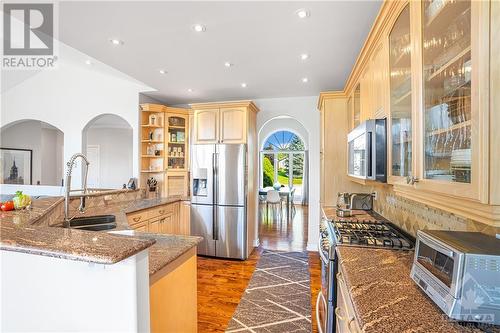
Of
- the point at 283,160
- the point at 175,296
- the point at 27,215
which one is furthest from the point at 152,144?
the point at 283,160

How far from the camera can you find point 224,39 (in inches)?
95.6

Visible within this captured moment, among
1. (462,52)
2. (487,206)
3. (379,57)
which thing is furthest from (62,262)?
(379,57)

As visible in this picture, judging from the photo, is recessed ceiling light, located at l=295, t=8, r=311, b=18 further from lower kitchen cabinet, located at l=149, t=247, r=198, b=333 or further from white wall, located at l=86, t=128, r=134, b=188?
white wall, located at l=86, t=128, r=134, b=188

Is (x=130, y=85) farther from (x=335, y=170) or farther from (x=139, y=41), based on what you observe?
(x=335, y=170)

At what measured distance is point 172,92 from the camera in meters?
4.18

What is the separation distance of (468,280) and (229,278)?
2788 millimetres

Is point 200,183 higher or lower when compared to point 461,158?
lower

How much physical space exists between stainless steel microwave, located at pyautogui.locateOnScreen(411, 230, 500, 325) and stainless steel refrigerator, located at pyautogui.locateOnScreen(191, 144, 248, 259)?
9.82 ft

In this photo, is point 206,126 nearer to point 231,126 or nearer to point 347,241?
point 231,126

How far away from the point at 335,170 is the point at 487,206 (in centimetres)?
279

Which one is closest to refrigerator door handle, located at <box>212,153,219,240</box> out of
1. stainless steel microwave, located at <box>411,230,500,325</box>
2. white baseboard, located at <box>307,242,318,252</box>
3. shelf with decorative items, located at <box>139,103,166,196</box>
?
shelf with decorative items, located at <box>139,103,166,196</box>

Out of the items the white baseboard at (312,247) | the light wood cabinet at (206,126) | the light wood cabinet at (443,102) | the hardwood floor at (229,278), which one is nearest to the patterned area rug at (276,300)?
the hardwood floor at (229,278)

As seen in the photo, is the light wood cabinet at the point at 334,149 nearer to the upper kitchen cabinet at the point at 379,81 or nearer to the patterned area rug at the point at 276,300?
the patterned area rug at the point at 276,300

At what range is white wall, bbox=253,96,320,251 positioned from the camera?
418 cm
